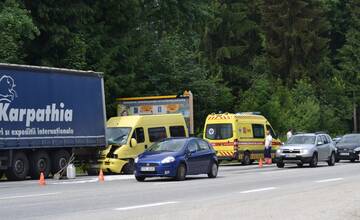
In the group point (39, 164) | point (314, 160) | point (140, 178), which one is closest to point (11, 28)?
point (39, 164)

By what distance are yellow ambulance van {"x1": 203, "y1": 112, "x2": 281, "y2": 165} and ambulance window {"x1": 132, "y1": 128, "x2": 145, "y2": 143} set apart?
24.8ft

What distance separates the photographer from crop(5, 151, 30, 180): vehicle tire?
25.8 m

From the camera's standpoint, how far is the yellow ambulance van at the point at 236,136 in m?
36.6

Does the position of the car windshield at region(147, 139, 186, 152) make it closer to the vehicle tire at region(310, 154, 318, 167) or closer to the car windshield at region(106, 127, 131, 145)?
the car windshield at region(106, 127, 131, 145)

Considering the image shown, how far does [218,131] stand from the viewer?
37.1 meters

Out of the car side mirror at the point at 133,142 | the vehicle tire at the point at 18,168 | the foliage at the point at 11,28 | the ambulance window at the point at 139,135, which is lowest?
the vehicle tire at the point at 18,168

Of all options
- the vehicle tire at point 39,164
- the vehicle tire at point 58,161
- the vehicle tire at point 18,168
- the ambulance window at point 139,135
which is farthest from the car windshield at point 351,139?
the vehicle tire at point 18,168

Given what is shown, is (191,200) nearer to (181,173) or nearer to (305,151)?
(181,173)

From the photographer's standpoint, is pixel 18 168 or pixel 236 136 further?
pixel 236 136

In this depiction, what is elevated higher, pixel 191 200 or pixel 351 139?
pixel 351 139

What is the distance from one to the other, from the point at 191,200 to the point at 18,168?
1102cm

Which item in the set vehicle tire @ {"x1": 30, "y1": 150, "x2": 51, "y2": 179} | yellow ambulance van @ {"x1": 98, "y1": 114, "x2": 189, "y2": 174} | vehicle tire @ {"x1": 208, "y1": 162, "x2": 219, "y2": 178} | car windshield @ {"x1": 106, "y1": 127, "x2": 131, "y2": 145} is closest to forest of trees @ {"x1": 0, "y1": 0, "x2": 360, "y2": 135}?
car windshield @ {"x1": 106, "y1": 127, "x2": 131, "y2": 145}

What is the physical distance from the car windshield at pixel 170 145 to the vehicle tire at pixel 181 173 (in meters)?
0.56

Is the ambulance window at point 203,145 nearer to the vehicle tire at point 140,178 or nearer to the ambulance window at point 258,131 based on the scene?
the vehicle tire at point 140,178
